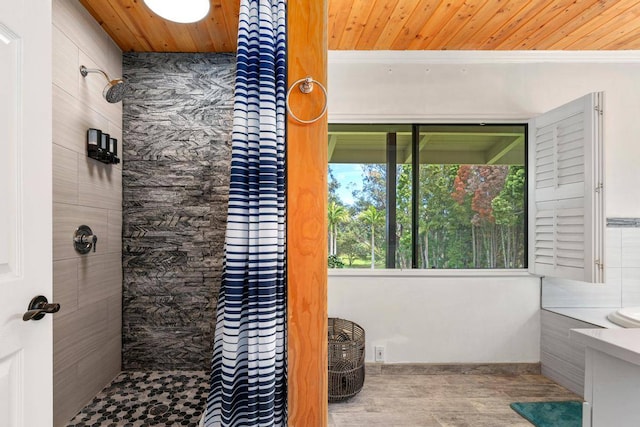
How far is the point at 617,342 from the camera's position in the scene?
3.12 ft

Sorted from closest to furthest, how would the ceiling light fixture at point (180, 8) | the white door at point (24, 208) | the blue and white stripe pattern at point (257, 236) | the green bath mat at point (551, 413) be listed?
the white door at point (24, 208) → the blue and white stripe pattern at point (257, 236) → the ceiling light fixture at point (180, 8) → the green bath mat at point (551, 413)

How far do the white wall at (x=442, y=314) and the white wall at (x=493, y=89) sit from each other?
1.12m

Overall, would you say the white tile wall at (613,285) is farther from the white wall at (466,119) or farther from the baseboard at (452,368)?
the baseboard at (452,368)

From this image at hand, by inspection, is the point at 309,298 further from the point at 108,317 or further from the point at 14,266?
the point at 108,317

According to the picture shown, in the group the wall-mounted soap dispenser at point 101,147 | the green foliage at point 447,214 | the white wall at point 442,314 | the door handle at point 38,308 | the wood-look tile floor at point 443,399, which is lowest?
the wood-look tile floor at point 443,399

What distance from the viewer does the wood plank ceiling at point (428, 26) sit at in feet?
7.12

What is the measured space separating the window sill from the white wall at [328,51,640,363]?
A: 0.04 meters

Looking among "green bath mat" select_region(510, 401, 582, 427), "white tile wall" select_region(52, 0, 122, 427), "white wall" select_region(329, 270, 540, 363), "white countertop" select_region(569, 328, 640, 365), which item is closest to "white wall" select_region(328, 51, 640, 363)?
"white wall" select_region(329, 270, 540, 363)

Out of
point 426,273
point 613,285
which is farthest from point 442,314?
point 613,285

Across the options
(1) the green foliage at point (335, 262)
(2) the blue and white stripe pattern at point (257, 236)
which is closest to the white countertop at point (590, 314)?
(1) the green foliage at point (335, 262)

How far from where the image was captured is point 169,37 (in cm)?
238

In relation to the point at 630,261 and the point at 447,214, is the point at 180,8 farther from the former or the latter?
the point at 630,261

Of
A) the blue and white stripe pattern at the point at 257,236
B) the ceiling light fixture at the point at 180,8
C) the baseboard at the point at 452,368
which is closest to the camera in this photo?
the blue and white stripe pattern at the point at 257,236

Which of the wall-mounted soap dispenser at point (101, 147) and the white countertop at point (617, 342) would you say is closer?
the white countertop at point (617, 342)
